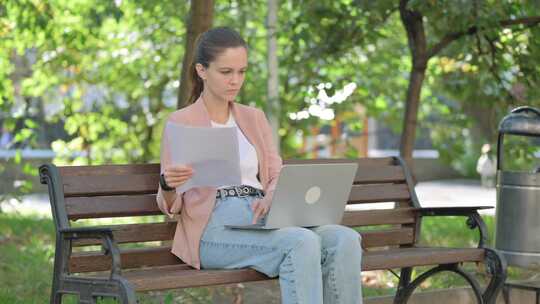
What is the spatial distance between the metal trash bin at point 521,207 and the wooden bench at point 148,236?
1.12ft

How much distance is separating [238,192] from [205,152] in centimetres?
41

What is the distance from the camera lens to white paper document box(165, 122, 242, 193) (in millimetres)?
4336

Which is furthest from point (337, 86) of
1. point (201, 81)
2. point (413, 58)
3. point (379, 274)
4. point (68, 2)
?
point (201, 81)

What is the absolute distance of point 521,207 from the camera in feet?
18.9

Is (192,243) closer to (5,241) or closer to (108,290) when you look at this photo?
(108,290)

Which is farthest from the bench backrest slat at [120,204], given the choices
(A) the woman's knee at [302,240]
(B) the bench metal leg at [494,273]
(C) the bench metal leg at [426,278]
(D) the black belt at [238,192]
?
(B) the bench metal leg at [494,273]

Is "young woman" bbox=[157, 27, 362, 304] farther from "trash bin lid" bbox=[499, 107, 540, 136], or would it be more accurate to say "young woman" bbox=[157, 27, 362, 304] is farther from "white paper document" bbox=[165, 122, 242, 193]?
"trash bin lid" bbox=[499, 107, 540, 136]

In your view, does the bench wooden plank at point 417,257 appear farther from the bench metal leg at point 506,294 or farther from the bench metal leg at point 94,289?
the bench metal leg at point 94,289

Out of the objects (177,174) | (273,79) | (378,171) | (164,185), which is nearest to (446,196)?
(273,79)

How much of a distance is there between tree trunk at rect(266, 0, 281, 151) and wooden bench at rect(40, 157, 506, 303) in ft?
14.7

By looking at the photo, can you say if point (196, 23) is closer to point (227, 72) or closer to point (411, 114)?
point (227, 72)

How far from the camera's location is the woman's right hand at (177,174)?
4297 millimetres

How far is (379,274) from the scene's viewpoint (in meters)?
7.69

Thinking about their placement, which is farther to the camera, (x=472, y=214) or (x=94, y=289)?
(x=472, y=214)
